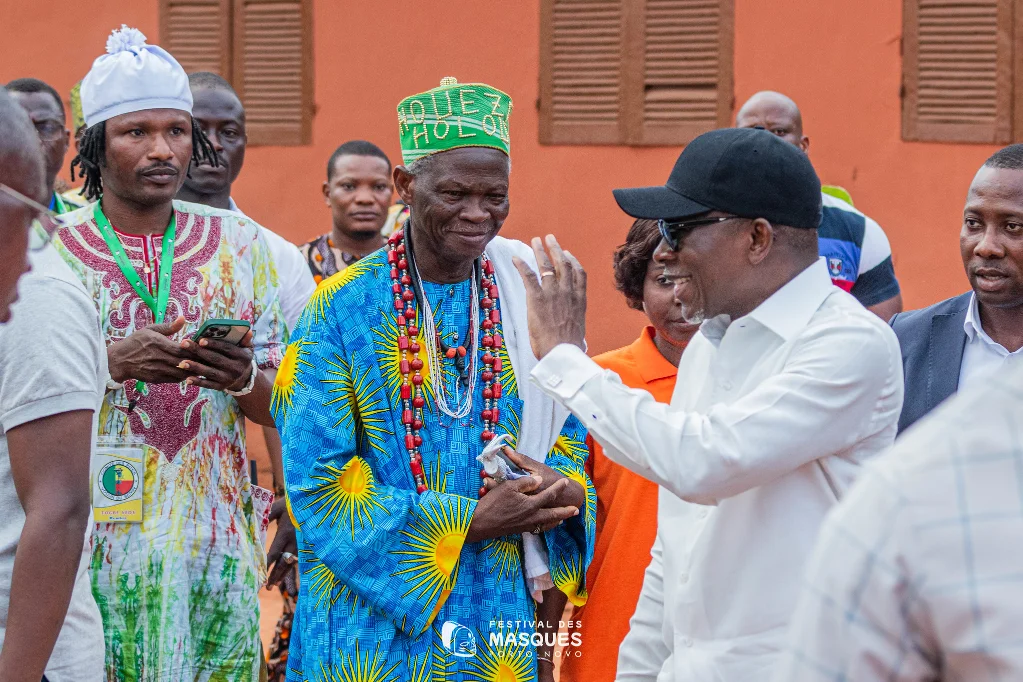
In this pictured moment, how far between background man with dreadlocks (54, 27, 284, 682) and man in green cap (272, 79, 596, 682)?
1.85ft

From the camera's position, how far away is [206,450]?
400 centimetres

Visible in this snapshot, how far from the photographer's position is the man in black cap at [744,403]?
252 centimetres

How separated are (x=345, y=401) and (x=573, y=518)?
728 mm

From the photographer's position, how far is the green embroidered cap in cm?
355

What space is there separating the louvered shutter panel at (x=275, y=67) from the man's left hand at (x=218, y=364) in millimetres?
6396

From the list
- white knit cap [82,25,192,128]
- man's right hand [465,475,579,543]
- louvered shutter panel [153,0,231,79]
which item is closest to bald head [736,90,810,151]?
white knit cap [82,25,192,128]

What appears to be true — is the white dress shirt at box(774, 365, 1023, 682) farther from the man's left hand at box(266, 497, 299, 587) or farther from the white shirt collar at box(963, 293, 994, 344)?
the man's left hand at box(266, 497, 299, 587)

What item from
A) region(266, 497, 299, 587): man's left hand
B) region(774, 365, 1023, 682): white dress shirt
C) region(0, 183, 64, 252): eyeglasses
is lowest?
region(266, 497, 299, 587): man's left hand

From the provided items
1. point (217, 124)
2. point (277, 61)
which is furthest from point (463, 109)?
point (277, 61)

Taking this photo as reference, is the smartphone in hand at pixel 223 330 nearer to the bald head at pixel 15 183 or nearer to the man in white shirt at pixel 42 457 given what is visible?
the man in white shirt at pixel 42 457

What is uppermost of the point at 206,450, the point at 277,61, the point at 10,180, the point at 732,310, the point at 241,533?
the point at 277,61

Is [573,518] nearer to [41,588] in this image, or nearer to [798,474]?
[798,474]

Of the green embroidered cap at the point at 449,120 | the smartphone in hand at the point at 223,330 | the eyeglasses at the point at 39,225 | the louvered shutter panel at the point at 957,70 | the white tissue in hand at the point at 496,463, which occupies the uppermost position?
the louvered shutter panel at the point at 957,70
